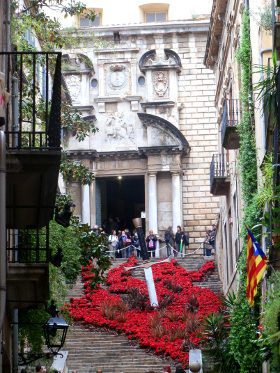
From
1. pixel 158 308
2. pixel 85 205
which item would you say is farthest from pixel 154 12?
pixel 158 308

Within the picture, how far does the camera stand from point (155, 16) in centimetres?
5097

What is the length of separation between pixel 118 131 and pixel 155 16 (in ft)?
22.7

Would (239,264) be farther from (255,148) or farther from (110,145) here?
(110,145)

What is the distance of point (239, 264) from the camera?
2678 centimetres

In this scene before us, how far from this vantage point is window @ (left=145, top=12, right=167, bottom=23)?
167 feet

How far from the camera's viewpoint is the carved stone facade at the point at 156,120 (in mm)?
46594

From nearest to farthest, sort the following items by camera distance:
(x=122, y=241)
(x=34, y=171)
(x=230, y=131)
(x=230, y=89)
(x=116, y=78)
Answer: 1. (x=34, y=171)
2. (x=230, y=131)
3. (x=230, y=89)
4. (x=122, y=241)
5. (x=116, y=78)

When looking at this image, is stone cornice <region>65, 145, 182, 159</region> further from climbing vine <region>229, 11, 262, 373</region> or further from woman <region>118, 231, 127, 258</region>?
climbing vine <region>229, 11, 262, 373</region>

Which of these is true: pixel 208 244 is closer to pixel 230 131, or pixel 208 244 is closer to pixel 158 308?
pixel 158 308

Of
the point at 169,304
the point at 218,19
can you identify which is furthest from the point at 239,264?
the point at 218,19

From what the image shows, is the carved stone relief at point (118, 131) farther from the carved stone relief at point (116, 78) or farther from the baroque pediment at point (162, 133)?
the carved stone relief at point (116, 78)

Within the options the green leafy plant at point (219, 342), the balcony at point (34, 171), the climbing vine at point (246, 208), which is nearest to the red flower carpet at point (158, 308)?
the green leafy plant at point (219, 342)

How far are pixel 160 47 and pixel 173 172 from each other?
600cm

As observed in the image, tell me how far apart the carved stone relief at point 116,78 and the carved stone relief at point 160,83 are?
1222 millimetres
